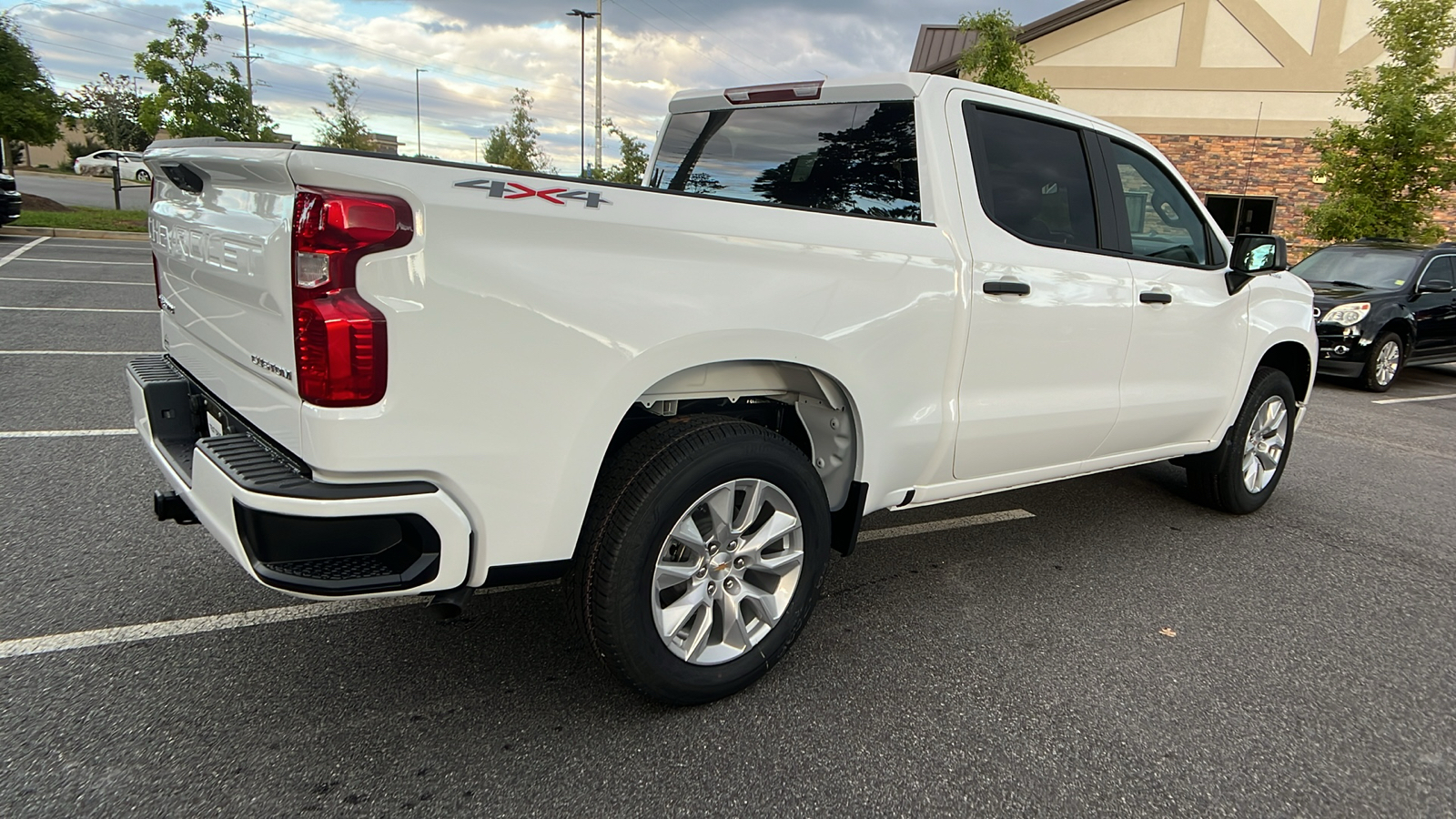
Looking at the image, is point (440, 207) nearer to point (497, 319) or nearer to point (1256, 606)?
point (497, 319)

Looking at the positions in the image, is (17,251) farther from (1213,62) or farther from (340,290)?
(1213,62)

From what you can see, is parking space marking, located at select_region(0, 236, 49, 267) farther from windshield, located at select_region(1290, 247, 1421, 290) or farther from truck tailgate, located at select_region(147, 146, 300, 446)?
windshield, located at select_region(1290, 247, 1421, 290)

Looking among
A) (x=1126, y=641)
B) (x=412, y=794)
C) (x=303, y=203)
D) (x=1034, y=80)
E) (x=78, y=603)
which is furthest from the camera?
(x=1034, y=80)

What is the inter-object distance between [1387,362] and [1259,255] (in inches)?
315

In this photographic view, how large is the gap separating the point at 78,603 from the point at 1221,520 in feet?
17.5

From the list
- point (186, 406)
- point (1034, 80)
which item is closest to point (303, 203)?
point (186, 406)

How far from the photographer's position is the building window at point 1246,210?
67.9 feet

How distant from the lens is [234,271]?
7.47ft

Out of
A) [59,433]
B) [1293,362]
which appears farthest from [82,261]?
[1293,362]

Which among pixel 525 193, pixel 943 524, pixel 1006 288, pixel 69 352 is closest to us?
pixel 525 193

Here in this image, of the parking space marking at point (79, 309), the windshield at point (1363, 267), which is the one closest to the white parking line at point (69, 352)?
the parking space marking at point (79, 309)

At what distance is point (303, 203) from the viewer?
1947 millimetres

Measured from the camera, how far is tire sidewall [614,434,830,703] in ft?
7.95

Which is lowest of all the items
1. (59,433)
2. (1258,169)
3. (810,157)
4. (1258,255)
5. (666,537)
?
(59,433)
